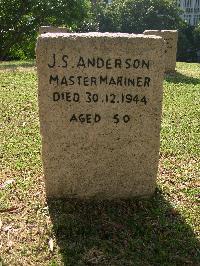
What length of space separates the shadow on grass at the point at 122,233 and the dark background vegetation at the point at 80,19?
17.3 metres

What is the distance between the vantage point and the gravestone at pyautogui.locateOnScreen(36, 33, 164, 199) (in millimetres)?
3793

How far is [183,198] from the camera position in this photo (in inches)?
178

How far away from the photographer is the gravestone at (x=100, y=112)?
379cm

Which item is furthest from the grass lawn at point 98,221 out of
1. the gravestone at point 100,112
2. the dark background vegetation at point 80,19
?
the dark background vegetation at point 80,19

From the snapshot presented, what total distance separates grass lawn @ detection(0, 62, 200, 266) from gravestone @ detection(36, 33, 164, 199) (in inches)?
10.6

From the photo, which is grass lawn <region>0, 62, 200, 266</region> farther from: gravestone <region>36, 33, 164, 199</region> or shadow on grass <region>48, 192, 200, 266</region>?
gravestone <region>36, 33, 164, 199</region>

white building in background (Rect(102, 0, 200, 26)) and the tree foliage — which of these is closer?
the tree foliage

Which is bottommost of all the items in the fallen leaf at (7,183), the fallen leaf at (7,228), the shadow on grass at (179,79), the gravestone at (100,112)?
the shadow on grass at (179,79)

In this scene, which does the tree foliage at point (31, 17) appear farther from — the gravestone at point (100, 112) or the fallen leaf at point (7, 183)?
the gravestone at point (100, 112)

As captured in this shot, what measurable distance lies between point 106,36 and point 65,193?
1.72m

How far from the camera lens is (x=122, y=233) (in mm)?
Result: 3807

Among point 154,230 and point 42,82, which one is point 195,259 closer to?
point 154,230

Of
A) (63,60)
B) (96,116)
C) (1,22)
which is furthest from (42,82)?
(1,22)

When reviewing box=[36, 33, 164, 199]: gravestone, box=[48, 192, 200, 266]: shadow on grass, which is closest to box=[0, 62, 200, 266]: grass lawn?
box=[48, 192, 200, 266]: shadow on grass
